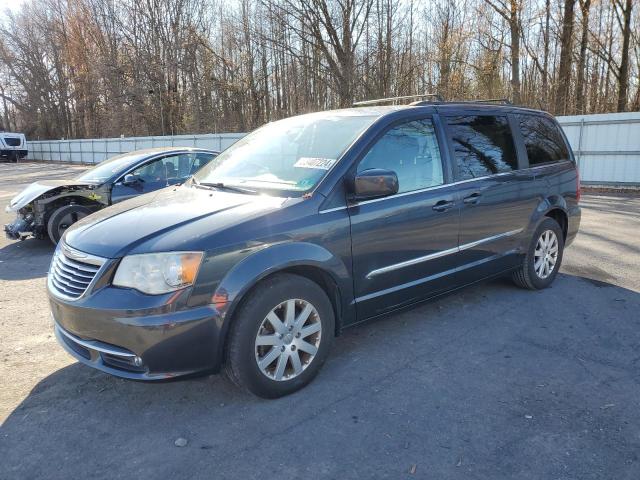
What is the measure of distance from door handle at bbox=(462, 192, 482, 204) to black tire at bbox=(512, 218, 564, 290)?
1.08m

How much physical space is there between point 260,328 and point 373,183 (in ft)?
3.86

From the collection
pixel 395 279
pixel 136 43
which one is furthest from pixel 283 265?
pixel 136 43

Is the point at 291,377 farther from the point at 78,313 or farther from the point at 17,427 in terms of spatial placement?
the point at 17,427

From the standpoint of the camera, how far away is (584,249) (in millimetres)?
7082

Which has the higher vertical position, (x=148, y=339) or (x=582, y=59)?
(x=582, y=59)

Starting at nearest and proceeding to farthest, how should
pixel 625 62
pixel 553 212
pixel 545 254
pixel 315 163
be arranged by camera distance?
pixel 315 163, pixel 545 254, pixel 553 212, pixel 625 62

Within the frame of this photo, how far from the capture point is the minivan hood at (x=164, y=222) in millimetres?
2818

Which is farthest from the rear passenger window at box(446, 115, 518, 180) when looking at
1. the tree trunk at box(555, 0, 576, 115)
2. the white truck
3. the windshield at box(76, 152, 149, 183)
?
the white truck

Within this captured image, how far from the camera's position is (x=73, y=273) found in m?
2.99

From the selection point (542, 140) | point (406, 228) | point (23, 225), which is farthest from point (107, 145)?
point (406, 228)

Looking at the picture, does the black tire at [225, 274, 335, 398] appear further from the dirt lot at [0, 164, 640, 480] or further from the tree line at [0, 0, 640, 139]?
the tree line at [0, 0, 640, 139]

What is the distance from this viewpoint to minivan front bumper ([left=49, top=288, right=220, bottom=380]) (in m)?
2.68

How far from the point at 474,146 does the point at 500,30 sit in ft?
70.0

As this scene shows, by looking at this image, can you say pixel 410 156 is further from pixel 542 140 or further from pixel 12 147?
pixel 12 147
